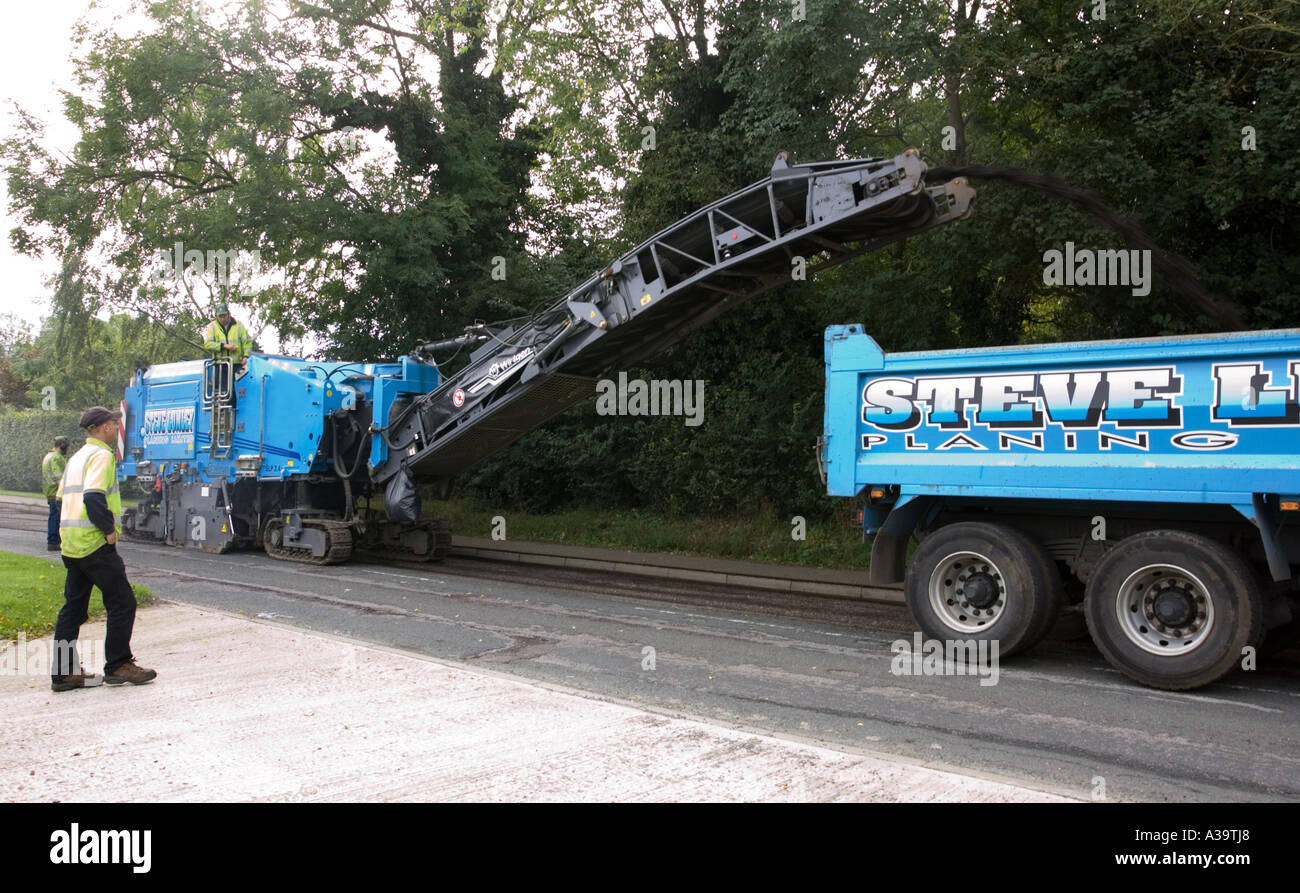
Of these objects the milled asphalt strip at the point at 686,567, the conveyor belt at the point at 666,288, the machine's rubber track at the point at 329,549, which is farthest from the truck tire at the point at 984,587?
the machine's rubber track at the point at 329,549

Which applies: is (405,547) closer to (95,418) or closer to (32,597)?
(32,597)

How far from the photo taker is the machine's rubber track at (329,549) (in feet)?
47.5

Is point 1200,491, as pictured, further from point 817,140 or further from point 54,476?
point 54,476

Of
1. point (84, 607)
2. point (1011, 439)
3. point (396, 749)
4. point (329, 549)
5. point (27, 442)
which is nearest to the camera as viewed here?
point (396, 749)

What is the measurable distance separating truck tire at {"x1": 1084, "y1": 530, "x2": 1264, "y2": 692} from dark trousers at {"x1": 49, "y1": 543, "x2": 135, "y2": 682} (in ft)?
23.3

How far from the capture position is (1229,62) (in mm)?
11961

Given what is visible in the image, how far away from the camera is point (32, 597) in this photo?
393 inches

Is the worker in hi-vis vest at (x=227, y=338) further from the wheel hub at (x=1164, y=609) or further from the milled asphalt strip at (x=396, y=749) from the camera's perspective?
the wheel hub at (x=1164, y=609)

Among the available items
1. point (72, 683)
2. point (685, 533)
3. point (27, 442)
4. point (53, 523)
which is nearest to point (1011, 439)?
point (72, 683)

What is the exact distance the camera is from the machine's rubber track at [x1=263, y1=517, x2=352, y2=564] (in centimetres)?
1448

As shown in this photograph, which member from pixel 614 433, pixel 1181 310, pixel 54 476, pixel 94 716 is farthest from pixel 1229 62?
pixel 54 476

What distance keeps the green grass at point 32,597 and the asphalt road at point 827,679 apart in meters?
1.11

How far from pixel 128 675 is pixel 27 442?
1379 inches

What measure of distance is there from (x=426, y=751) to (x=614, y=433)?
49.1 feet
